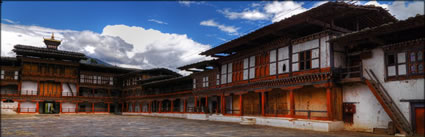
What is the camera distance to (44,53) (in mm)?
54281

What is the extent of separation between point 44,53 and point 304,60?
47.2m

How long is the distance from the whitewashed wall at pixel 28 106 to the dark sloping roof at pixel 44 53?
8194 millimetres

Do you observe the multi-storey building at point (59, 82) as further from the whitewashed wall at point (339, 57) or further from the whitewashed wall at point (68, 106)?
the whitewashed wall at point (339, 57)

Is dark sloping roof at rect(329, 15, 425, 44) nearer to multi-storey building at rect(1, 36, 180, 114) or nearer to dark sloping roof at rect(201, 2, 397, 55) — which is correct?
dark sloping roof at rect(201, 2, 397, 55)

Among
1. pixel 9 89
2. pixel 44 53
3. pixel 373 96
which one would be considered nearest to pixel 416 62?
pixel 373 96

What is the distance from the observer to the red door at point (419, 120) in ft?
52.5

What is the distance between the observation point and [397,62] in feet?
56.6

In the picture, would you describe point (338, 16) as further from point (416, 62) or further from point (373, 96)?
point (416, 62)

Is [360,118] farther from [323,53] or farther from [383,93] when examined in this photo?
[323,53]

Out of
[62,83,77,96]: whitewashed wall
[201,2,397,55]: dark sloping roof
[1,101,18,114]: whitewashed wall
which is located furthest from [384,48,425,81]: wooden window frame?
[62,83,77,96]: whitewashed wall

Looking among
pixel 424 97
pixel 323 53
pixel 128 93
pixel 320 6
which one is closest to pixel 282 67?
pixel 323 53


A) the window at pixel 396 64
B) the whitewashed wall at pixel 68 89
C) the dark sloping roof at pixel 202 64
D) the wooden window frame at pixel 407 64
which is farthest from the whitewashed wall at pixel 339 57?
the whitewashed wall at pixel 68 89

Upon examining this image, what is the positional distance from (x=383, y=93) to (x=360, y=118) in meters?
2.47

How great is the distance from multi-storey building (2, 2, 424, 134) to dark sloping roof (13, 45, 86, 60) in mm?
33768
